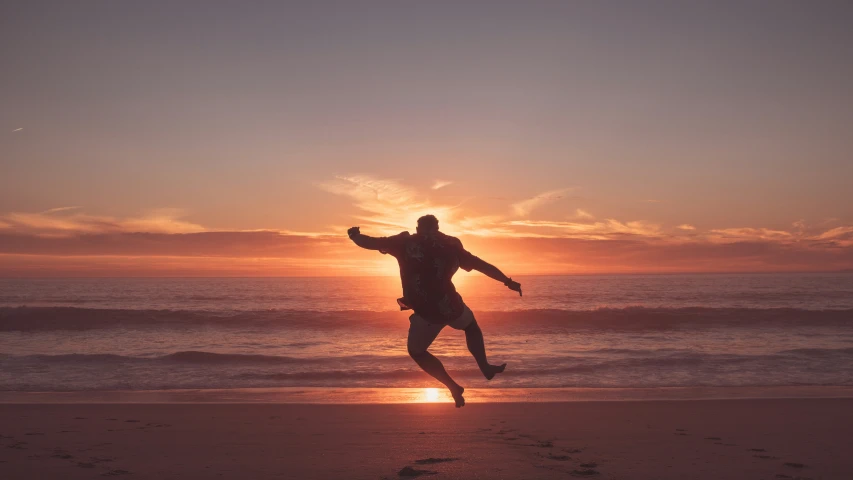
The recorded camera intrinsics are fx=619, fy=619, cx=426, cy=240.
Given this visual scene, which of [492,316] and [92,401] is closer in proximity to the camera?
[92,401]

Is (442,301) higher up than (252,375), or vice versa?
(442,301)

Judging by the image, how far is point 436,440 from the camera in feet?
28.0

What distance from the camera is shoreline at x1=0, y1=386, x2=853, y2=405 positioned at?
39.7 feet

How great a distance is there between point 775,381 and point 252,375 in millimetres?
13016

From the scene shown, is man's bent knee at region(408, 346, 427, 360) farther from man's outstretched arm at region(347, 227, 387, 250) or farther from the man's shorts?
man's outstretched arm at region(347, 227, 387, 250)

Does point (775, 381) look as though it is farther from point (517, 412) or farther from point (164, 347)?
point (164, 347)

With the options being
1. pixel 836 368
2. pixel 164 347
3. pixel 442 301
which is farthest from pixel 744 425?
pixel 164 347

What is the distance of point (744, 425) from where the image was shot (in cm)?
973

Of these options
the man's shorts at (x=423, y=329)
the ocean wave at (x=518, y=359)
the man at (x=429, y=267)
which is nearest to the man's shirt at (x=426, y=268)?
the man at (x=429, y=267)

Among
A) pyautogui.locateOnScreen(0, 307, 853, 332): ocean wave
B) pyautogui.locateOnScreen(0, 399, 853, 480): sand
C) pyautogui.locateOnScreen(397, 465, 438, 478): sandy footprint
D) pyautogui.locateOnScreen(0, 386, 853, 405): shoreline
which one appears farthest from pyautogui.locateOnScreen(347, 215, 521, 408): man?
pyautogui.locateOnScreen(0, 307, 853, 332): ocean wave

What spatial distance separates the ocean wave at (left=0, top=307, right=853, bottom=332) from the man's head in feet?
78.2

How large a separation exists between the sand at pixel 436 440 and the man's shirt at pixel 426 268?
1915mm

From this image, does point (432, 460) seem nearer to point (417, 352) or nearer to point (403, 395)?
point (417, 352)

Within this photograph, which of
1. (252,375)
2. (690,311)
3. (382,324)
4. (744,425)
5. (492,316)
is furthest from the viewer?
(690,311)
